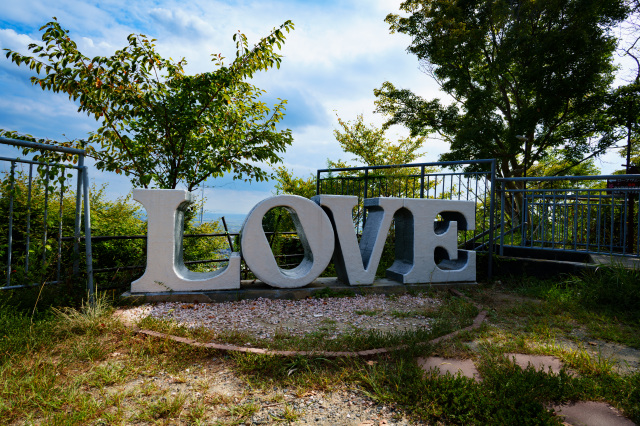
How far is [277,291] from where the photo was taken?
4688 mm

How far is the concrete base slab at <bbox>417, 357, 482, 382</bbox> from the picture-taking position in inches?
96.7

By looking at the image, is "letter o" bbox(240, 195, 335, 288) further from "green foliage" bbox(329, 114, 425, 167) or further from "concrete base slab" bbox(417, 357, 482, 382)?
"green foliage" bbox(329, 114, 425, 167)

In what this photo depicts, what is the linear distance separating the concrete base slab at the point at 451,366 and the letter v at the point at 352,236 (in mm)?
2379

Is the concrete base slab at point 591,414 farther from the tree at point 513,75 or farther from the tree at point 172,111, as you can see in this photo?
the tree at point 513,75

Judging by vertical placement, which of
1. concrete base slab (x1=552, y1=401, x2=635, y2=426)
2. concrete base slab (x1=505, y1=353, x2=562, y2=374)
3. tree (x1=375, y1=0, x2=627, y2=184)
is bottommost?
concrete base slab (x1=552, y1=401, x2=635, y2=426)

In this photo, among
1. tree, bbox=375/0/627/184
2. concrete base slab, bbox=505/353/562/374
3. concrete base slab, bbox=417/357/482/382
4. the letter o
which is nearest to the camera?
concrete base slab, bbox=417/357/482/382

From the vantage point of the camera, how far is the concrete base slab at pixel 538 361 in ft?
8.50

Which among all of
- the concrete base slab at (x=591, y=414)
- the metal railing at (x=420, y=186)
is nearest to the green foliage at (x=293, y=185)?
the metal railing at (x=420, y=186)

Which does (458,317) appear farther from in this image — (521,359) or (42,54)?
(42,54)

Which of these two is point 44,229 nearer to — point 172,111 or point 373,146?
point 172,111

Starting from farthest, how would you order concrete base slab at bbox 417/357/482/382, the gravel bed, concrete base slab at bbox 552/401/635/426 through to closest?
the gravel bed
concrete base slab at bbox 417/357/482/382
concrete base slab at bbox 552/401/635/426

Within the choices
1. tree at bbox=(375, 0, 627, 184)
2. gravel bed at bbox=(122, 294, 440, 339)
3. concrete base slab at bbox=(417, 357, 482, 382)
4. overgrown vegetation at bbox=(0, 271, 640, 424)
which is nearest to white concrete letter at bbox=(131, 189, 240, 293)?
gravel bed at bbox=(122, 294, 440, 339)

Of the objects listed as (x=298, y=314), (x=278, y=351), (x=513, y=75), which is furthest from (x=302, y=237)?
(x=513, y=75)

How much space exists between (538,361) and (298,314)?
7.48 feet
